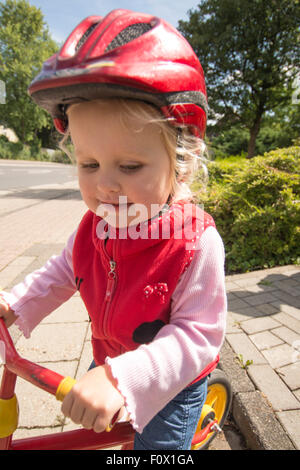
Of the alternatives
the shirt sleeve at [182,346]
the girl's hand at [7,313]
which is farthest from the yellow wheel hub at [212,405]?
the girl's hand at [7,313]

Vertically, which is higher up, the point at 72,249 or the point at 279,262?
the point at 72,249

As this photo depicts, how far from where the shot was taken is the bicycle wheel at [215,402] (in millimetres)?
1515

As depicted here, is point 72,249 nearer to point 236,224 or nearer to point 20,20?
point 236,224

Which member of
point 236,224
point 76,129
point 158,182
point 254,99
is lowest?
point 236,224

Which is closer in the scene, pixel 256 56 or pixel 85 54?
pixel 85 54

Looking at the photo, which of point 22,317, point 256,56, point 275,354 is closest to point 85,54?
point 22,317

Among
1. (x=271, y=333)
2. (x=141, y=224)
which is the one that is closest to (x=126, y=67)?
(x=141, y=224)

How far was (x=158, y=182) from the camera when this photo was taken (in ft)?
3.22

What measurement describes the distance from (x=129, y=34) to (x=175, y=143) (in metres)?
0.35

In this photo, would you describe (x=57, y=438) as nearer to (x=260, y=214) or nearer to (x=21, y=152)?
(x=260, y=214)

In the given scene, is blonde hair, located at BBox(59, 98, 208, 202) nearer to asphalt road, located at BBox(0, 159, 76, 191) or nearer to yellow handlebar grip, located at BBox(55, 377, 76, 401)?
yellow handlebar grip, located at BBox(55, 377, 76, 401)

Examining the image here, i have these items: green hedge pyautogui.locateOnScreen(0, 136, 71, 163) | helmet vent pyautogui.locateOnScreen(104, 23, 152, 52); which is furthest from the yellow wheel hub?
green hedge pyautogui.locateOnScreen(0, 136, 71, 163)

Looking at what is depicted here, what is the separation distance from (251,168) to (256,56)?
10.1m

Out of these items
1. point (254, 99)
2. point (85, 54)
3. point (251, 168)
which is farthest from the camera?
point (254, 99)
